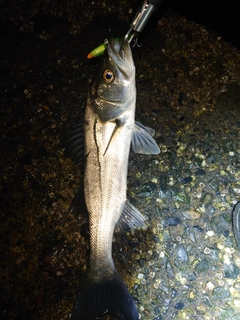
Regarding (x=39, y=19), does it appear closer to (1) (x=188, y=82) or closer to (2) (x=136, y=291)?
(1) (x=188, y=82)

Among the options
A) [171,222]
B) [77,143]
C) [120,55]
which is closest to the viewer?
[120,55]

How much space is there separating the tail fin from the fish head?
1.18 meters

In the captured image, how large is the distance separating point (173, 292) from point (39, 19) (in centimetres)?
284

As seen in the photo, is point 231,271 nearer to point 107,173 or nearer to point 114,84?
point 107,173

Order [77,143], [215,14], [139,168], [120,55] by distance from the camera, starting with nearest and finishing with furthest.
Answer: [120,55] < [77,143] < [139,168] < [215,14]

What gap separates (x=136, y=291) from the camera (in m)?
2.42

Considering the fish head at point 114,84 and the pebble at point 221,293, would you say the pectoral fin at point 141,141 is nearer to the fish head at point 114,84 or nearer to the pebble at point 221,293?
the fish head at point 114,84

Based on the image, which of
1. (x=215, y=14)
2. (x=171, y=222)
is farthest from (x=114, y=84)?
(x=215, y=14)

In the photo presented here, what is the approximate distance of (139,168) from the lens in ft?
8.77

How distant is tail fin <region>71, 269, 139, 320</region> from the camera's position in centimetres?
217

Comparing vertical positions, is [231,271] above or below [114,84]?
below

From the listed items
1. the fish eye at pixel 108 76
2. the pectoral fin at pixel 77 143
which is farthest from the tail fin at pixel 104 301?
the fish eye at pixel 108 76

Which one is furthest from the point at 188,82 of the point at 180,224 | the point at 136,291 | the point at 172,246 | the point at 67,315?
the point at 67,315

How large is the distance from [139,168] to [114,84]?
32.1 inches
